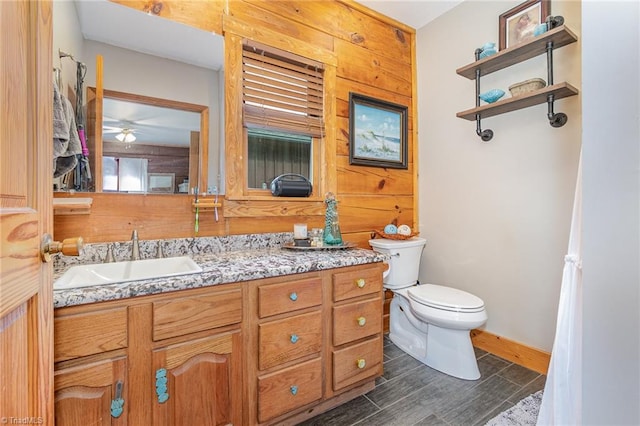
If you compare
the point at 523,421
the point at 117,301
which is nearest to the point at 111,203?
the point at 117,301

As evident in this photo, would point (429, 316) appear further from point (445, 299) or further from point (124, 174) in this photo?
point (124, 174)

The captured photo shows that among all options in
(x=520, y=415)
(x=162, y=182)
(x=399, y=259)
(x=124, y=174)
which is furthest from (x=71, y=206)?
(x=520, y=415)

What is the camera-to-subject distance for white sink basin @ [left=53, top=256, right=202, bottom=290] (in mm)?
1186

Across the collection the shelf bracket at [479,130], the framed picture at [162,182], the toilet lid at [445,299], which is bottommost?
the toilet lid at [445,299]

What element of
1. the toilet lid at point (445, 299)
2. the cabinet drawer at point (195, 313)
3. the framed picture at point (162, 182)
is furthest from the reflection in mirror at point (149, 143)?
the toilet lid at point (445, 299)

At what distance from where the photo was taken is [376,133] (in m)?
2.38

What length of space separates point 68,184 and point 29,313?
3.31 ft

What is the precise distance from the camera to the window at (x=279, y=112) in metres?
1.84

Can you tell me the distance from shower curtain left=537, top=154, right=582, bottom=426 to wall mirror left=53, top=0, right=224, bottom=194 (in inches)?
66.9

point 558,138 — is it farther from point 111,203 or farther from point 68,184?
point 68,184

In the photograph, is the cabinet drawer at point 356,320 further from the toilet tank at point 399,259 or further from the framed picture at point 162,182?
the framed picture at point 162,182

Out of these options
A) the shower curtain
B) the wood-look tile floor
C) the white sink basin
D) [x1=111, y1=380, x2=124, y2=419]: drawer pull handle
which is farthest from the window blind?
the wood-look tile floor

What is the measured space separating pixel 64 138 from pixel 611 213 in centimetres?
163

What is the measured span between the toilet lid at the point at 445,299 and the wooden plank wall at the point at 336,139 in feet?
1.86
